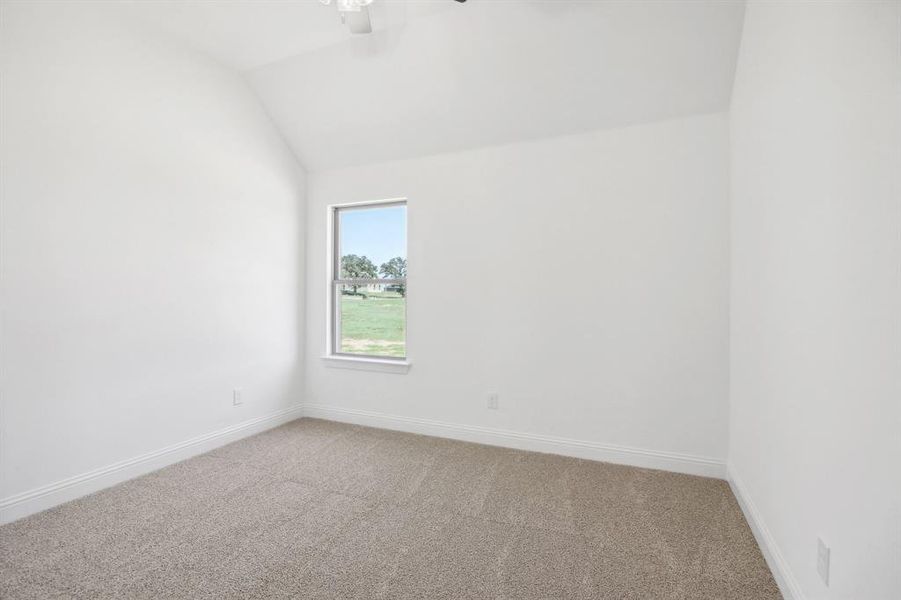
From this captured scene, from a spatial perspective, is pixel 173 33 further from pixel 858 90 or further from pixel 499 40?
pixel 858 90

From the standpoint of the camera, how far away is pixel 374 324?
12.7 feet

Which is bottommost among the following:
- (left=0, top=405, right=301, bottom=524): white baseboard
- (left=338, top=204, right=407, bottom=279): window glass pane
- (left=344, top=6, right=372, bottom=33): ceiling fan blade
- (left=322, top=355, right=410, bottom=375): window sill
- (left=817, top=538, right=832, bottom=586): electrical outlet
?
(left=0, top=405, right=301, bottom=524): white baseboard

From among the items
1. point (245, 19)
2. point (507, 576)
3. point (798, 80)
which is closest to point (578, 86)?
point (798, 80)

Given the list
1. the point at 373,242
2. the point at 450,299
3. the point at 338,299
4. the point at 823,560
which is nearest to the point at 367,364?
the point at 338,299

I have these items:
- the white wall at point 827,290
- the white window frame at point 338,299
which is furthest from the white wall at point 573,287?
the white wall at point 827,290

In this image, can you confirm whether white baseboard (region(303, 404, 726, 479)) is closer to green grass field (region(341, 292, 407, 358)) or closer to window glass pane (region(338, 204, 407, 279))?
green grass field (region(341, 292, 407, 358))

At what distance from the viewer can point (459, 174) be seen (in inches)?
131

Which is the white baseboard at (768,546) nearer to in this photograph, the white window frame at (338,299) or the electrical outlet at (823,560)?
the electrical outlet at (823,560)

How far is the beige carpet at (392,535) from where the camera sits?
5.42 ft

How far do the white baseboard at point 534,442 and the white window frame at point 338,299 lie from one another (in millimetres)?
442

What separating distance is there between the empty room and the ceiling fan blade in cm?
1

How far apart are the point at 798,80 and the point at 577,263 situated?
1.60 meters

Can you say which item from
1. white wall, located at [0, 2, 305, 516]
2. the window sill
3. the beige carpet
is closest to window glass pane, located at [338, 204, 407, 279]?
white wall, located at [0, 2, 305, 516]

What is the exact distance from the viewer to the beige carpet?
1.65 m
